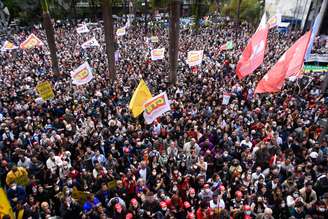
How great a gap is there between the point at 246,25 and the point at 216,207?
4081 cm

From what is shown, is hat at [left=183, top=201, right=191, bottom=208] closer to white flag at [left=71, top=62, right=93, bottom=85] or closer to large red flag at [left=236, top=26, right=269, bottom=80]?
large red flag at [left=236, top=26, right=269, bottom=80]

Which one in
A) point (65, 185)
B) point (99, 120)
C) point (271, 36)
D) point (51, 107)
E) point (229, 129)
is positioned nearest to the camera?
point (65, 185)

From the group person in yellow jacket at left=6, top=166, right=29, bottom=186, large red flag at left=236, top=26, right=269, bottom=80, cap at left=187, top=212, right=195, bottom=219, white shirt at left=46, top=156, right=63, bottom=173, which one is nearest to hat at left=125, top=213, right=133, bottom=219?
cap at left=187, top=212, right=195, bottom=219

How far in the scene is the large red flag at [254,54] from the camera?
1190cm

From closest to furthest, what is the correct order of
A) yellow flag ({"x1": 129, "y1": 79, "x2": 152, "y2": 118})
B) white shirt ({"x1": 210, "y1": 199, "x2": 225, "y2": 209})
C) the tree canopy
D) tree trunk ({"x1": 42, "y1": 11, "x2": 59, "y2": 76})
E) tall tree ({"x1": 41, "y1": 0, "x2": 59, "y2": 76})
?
white shirt ({"x1": 210, "y1": 199, "x2": 225, "y2": 209}) → yellow flag ({"x1": 129, "y1": 79, "x2": 152, "y2": 118}) → tall tree ({"x1": 41, "y1": 0, "x2": 59, "y2": 76}) → tree trunk ({"x1": 42, "y1": 11, "x2": 59, "y2": 76}) → the tree canopy

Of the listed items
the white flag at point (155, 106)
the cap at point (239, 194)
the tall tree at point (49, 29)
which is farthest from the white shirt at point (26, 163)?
the tall tree at point (49, 29)

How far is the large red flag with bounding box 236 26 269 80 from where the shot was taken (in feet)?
39.0

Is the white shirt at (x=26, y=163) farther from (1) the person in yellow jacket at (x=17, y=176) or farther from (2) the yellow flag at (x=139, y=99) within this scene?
(2) the yellow flag at (x=139, y=99)

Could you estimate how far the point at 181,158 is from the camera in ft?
33.4

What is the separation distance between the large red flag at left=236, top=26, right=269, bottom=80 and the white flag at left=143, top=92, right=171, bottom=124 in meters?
3.12

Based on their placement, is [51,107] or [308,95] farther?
[308,95]

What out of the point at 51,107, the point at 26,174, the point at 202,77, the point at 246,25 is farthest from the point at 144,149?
the point at 246,25

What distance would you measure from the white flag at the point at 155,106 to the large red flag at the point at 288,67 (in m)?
3.10

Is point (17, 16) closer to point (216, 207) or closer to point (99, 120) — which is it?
point (99, 120)
